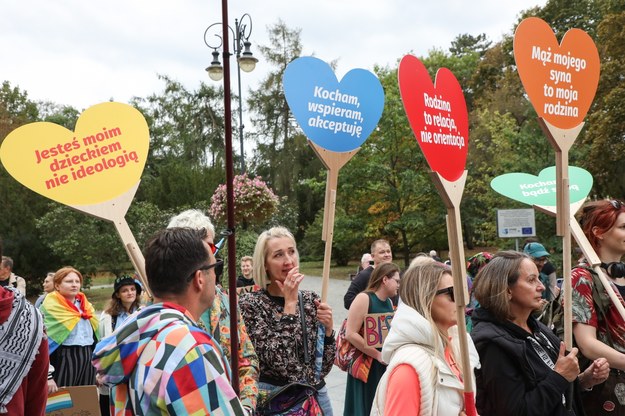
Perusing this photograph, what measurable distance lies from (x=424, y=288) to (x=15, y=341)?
5.71 ft

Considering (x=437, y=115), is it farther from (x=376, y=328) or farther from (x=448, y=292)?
(x=376, y=328)

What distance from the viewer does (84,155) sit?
11.4 ft

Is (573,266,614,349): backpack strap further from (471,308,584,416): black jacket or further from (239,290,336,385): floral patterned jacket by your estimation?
(239,290,336,385): floral patterned jacket

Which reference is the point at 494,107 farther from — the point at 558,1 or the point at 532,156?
the point at 532,156

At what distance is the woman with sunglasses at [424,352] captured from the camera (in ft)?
8.64

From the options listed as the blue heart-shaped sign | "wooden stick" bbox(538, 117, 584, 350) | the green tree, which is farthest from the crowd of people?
the green tree

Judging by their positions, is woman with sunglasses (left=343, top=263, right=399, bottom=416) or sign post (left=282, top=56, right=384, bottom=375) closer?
sign post (left=282, top=56, right=384, bottom=375)

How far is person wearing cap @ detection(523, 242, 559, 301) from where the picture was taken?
877 cm

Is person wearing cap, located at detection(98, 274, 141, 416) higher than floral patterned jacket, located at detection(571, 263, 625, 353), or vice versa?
floral patterned jacket, located at detection(571, 263, 625, 353)

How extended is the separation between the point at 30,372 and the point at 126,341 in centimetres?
128

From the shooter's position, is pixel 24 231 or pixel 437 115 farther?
pixel 24 231

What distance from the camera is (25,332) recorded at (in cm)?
290

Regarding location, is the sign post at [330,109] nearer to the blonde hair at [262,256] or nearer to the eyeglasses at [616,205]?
the blonde hair at [262,256]

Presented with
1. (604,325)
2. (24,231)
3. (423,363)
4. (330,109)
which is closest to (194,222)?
(330,109)
